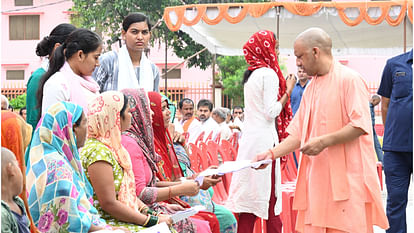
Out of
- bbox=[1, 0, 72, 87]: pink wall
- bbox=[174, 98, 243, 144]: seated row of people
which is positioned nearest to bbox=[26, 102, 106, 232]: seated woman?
bbox=[174, 98, 243, 144]: seated row of people

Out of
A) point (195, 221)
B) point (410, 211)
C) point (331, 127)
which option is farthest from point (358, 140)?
point (410, 211)

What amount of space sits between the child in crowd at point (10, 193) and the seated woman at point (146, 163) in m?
1.35

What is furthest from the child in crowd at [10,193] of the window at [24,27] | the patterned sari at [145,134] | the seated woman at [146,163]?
the window at [24,27]

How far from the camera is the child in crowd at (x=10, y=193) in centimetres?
256

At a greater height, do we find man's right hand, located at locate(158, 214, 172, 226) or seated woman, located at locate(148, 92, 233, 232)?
seated woman, located at locate(148, 92, 233, 232)

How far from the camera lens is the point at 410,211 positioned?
7.83m

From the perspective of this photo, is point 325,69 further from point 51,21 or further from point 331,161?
point 51,21

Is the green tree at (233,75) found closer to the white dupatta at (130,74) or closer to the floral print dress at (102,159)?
the white dupatta at (130,74)

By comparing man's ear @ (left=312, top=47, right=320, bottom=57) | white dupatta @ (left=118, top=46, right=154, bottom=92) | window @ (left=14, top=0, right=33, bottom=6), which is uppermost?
window @ (left=14, top=0, right=33, bottom=6)

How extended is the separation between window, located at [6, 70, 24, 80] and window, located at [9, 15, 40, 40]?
189 cm

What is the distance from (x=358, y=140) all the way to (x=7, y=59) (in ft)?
97.9

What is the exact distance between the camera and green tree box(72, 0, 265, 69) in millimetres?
23266

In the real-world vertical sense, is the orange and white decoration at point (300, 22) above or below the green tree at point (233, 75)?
above

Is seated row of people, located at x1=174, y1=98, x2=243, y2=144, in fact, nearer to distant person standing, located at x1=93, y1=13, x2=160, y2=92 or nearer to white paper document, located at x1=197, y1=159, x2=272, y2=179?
distant person standing, located at x1=93, y1=13, x2=160, y2=92
